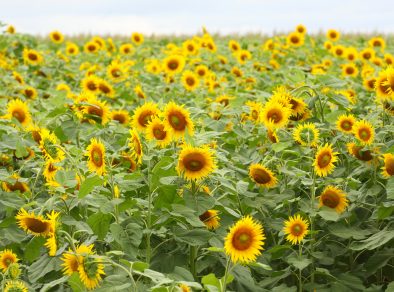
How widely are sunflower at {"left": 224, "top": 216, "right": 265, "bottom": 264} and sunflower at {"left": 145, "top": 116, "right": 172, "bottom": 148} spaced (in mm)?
721

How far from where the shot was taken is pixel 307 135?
3480 mm

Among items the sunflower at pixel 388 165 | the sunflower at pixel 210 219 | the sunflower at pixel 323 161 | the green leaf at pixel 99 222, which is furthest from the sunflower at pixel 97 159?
the sunflower at pixel 388 165

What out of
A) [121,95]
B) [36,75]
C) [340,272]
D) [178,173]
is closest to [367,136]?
[340,272]

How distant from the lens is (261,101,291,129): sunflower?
3654 mm

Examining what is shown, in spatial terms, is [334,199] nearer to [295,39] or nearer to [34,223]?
[34,223]

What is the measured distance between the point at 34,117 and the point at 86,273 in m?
3.05

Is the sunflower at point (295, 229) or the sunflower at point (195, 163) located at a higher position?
the sunflower at point (195, 163)

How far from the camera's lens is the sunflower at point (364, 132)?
3.48 m

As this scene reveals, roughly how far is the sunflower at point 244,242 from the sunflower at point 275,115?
1248 millimetres

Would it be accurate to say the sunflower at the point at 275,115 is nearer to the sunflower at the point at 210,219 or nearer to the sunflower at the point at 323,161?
the sunflower at the point at 323,161

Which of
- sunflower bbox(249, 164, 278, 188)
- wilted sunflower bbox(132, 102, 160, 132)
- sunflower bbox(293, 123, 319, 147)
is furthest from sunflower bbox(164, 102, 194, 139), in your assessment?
sunflower bbox(293, 123, 319, 147)

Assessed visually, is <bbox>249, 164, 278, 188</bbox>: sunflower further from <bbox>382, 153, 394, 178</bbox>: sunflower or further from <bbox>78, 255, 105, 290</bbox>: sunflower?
<bbox>78, 255, 105, 290</bbox>: sunflower

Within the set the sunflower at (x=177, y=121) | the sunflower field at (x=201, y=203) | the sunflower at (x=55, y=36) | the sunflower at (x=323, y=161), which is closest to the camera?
the sunflower field at (x=201, y=203)

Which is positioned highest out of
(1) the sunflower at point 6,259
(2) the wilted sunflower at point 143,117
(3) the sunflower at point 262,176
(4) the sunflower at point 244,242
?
(2) the wilted sunflower at point 143,117
